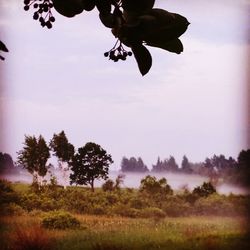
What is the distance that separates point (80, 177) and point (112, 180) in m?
0.22

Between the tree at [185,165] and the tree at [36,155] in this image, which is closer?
the tree at [36,155]

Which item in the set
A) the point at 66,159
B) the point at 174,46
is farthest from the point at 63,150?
the point at 174,46

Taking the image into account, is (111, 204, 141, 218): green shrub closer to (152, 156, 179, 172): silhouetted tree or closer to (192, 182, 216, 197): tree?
(152, 156, 179, 172): silhouetted tree

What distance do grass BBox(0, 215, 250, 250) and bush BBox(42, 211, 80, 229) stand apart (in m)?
0.04

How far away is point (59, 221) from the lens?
3.54 m

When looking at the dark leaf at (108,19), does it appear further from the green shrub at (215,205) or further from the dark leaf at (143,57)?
the green shrub at (215,205)

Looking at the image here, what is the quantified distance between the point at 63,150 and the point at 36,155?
0.19 m

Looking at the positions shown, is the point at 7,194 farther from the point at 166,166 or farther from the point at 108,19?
the point at 108,19

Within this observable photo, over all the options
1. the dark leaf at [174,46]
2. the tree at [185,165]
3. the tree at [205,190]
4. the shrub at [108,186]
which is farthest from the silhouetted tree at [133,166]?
the dark leaf at [174,46]

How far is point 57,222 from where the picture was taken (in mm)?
3537

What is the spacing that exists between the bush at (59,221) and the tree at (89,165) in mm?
237

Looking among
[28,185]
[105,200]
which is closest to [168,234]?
[105,200]

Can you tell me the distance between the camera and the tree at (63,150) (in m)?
3.59

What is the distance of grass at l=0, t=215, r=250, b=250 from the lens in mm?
3490
